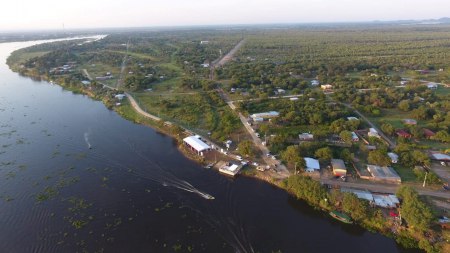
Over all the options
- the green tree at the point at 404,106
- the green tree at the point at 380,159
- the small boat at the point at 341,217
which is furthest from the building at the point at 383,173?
the green tree at the point at 404,106

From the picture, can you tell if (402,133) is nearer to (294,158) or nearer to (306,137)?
(306,137)

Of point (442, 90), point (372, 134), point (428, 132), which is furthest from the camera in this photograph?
point (442, 90)

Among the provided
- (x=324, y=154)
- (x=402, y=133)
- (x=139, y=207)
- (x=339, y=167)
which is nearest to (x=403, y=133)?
(x=402, y=133)

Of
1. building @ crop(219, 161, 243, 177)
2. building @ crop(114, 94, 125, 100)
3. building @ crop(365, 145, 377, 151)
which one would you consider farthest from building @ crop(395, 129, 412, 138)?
building @ crop(114, 94, 125, 100)

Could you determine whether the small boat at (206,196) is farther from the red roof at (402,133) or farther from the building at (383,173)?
the red roof at (402,133)

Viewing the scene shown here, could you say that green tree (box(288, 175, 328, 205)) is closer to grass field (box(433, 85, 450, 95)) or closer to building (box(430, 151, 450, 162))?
building (box(430, 151, 450, 162))

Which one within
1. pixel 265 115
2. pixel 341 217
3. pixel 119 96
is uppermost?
pixel 119 96
